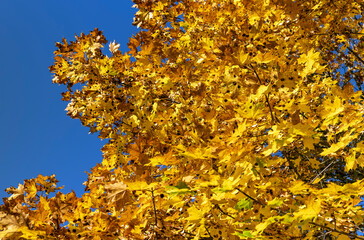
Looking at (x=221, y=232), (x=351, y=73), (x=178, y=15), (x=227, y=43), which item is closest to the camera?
(x=221, y=232)

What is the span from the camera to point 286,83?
2.25 m

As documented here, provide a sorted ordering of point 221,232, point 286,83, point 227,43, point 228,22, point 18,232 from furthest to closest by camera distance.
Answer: point 228,22, point 227,43, point 286,83, point 221,232, point 18,232

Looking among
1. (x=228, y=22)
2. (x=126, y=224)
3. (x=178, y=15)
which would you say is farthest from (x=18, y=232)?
(x=178, y=15)

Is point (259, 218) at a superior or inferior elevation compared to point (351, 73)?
inferior

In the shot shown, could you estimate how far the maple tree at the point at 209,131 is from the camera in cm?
179

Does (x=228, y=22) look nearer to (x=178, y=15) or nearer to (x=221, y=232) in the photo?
(x=178, y=15)

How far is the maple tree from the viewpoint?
1.79 m

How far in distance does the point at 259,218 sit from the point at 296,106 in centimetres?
99

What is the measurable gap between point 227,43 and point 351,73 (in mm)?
5870

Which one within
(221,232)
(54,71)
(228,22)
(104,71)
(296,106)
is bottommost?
(221,232)

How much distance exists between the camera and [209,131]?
223cm

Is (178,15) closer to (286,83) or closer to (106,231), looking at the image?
(286,83)

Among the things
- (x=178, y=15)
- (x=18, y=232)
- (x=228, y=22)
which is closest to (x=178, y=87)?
(x=228, y=22)

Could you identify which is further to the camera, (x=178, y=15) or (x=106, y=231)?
(x=178, y=15)
